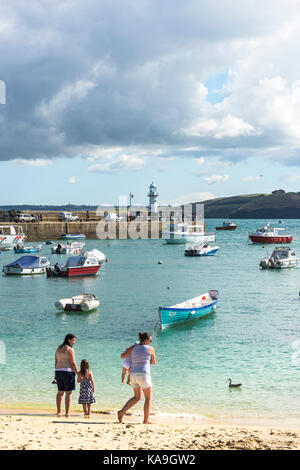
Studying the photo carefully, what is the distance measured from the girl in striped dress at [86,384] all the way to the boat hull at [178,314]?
12747mm

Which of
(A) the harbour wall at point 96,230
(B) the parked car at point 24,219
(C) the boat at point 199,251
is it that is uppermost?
(B) the parked car at point 24,219

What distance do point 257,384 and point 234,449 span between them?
784cm

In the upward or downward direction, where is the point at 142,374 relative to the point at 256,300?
upward

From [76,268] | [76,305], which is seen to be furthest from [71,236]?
→ [76,305]

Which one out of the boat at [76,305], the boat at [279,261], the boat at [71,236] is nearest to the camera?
the boat at [76,305]

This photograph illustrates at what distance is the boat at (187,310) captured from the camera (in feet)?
82.6

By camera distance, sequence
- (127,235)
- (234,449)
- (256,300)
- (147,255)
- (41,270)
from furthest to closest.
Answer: (127,235) < (147,255) < (41,270) < (256,300) < (234,449)

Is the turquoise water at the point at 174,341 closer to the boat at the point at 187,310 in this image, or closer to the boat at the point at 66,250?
the boat at the point at 187,310

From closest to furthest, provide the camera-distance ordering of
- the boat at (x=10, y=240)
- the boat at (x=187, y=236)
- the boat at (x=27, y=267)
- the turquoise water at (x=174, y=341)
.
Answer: the turquoise water at (x=174, y=341) → the boat at (x=27, y=267) → the boat at (x=10, y=240) → the boat at (x=187, y=236)

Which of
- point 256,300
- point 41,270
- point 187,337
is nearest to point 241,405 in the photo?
point 187,337

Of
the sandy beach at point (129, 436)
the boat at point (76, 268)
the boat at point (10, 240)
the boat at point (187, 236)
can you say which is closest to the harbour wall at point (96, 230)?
the boat at point (10, 240)

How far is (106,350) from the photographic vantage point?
21.2 meters

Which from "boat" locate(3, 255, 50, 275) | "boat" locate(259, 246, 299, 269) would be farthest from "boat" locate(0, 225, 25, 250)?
"boat" locate(259, 246, 299, 269)
